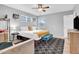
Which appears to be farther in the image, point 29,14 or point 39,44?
point 39,44

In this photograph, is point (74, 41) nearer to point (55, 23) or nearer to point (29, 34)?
point (55, 23)

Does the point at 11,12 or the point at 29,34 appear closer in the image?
the point at 29,34

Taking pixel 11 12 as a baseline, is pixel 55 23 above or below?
below

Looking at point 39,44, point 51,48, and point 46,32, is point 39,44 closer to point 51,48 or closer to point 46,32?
point 51,48

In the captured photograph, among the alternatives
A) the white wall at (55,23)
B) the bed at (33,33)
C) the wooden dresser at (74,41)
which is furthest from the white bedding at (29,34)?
the wooden dresser at (74,41)

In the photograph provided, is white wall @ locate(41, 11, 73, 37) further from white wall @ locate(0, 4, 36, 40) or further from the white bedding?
white wall @ locate(0, 4, 36, 40)

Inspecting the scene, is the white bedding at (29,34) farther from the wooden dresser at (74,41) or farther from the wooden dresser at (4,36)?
the wooden dresser at (74,41)

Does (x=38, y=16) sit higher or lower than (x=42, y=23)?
higher

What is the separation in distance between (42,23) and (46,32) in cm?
23

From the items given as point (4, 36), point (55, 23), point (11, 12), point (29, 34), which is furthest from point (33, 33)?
point (11, 12)

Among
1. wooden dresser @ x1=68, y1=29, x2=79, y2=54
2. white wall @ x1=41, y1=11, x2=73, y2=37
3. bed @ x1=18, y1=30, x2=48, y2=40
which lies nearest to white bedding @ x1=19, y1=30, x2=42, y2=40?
bed @ x1=18, y1=30, x2=48, y2=40

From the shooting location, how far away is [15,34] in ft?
7.91
